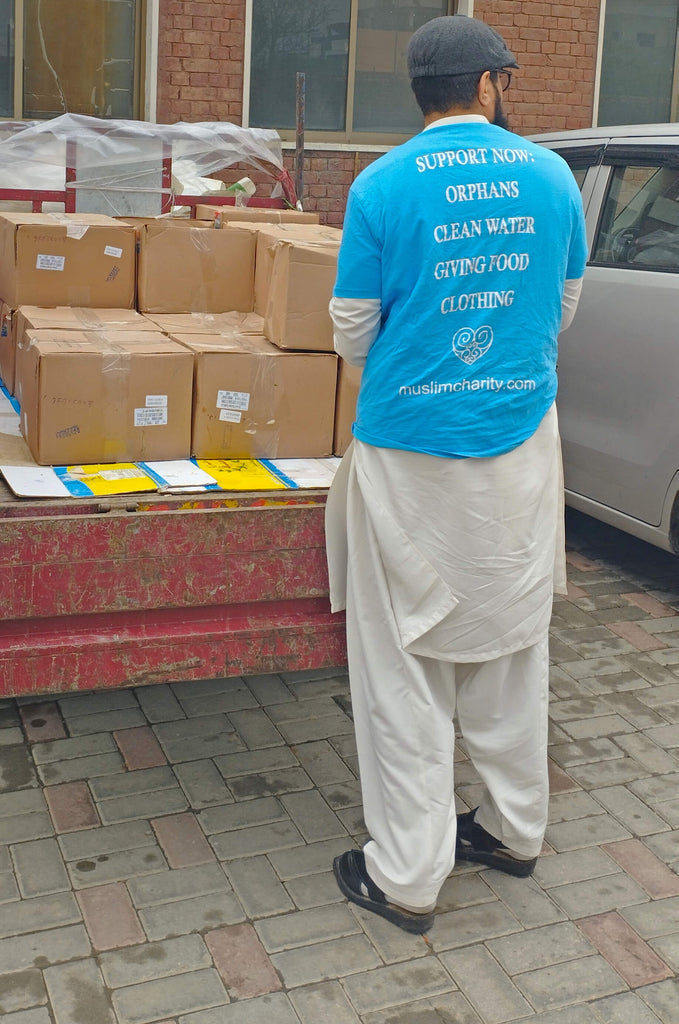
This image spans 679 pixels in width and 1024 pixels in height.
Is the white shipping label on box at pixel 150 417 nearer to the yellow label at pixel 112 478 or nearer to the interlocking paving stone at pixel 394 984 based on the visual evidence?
the yellow label at pixel 112 478

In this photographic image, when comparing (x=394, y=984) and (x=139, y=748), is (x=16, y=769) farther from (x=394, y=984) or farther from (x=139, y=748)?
(x=394, y=984)

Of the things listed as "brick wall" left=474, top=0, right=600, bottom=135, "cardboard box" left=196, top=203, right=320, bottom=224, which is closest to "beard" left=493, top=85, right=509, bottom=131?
"cardboard box" left=196, top=203, right=320, bottom=224

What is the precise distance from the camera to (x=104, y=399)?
3.29m

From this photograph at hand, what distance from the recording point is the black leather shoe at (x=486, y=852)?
3283mm

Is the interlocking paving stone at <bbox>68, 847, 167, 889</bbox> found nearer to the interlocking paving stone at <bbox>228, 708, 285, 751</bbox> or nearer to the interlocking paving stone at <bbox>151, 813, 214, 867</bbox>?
the interlocking paving stone at <bbox>151, 813, 214, 867</bbox>

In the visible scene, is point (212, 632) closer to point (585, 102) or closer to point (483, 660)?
point (483, 660)

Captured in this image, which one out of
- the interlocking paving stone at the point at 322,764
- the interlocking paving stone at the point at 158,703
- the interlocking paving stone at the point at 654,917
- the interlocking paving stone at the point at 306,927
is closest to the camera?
the interlocking paving stone at the point at 306,927

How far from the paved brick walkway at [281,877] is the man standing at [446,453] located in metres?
0.24

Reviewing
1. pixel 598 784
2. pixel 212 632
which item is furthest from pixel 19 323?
pixel 598 784

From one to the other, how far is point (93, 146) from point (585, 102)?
206 inches

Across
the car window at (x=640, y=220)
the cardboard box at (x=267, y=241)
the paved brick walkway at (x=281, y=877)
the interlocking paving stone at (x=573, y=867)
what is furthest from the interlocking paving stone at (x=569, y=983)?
the car window at (x=640, y=220)

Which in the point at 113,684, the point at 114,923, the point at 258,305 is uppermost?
the point at 258,305

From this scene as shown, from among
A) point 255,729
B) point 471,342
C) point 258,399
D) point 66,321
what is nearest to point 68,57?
point 66,321

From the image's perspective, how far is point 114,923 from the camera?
9.89 ft
